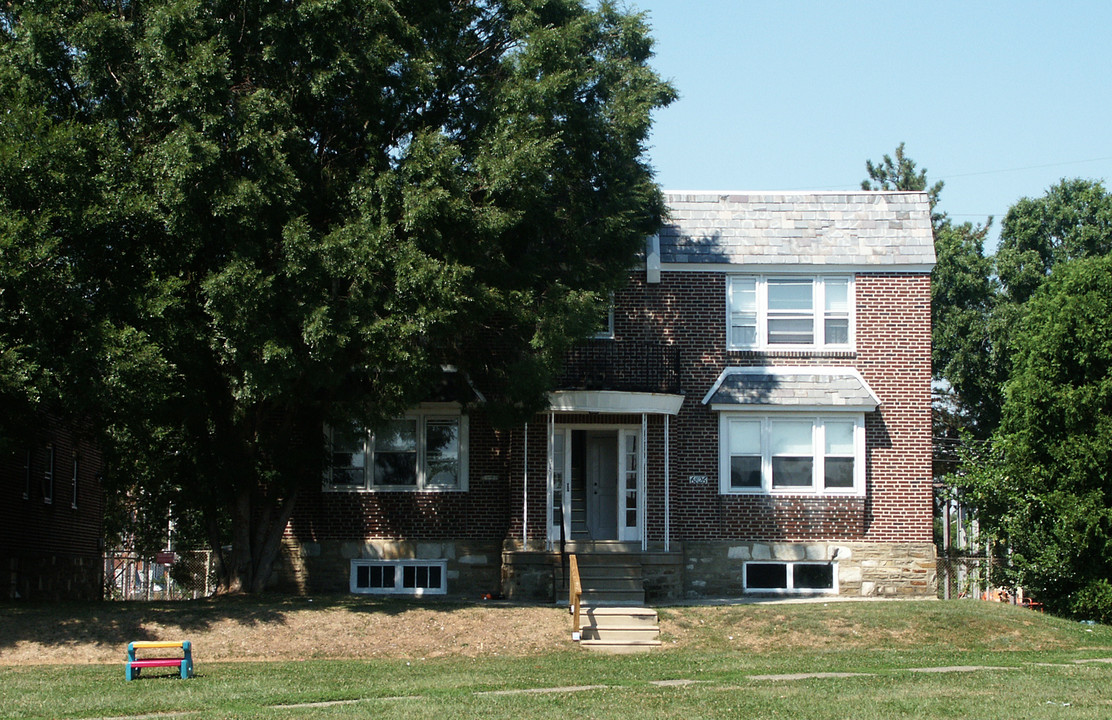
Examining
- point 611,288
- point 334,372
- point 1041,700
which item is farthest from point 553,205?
point 1041,700

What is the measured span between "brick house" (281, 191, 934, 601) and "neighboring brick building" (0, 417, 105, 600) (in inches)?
276

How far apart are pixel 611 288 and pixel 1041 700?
10.4 meters

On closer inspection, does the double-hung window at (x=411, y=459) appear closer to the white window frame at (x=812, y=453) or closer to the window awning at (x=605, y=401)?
the window awning at (x=605, y=401)

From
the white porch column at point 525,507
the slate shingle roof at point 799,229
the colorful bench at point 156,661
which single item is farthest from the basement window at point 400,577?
the colorful bench at point 156,661

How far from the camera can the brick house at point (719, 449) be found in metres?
23.3

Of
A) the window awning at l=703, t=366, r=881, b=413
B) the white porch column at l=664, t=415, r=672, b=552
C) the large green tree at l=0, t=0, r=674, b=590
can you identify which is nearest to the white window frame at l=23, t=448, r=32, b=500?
the large green tree at l=0, t=0, r=674, b=590

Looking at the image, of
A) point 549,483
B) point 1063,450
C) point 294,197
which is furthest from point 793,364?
point 294,197

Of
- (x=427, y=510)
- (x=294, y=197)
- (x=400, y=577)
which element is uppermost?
(x=294, y=197)

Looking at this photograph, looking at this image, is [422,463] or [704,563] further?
[422,463]

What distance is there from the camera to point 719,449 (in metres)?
23.7

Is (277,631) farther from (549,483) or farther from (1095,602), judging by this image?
(1095,602)

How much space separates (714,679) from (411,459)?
10.5 metres

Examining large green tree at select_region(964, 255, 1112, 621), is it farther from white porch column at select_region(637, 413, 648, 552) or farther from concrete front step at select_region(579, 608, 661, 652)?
concrete front step at select_region(579, 608, 661, 652)

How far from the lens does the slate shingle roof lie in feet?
78.4
